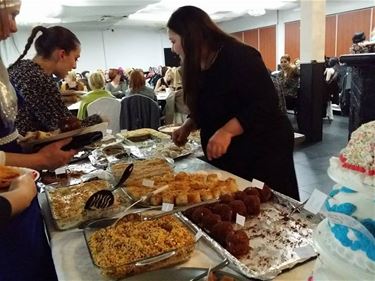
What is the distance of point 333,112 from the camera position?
6824 mm

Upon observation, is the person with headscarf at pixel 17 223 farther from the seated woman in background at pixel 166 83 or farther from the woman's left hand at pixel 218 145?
the seated woman in background at pixel 166 83

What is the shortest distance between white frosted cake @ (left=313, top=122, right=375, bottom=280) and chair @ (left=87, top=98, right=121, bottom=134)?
9.28 feet

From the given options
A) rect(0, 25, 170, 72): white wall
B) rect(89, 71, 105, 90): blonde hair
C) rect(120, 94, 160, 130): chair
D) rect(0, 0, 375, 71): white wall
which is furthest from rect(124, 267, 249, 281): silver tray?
rect(0, 25, 170, 72): white wall

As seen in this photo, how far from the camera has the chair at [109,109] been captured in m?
3.20

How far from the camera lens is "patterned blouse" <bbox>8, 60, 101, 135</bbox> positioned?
1.67m

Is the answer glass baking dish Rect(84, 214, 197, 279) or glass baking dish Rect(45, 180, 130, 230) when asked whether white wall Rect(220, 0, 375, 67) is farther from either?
glass baking dish Rect(84, 214, 197, 279)

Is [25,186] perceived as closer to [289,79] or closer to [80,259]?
[80,259]

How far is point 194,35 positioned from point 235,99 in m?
0.31

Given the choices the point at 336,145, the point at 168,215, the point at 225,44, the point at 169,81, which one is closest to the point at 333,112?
the point at 336,145

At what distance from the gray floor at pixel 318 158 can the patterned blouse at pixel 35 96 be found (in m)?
1.90

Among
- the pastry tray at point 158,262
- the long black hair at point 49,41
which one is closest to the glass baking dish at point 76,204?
the pastry tray at point 158,262

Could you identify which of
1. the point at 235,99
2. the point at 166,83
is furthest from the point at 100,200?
the point at 166,83

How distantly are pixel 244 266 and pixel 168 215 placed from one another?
275 mm

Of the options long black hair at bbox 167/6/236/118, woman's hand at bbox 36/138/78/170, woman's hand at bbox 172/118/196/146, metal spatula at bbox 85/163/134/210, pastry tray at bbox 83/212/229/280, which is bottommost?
pastry tray at bbox 83/212/229/280
